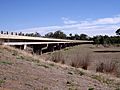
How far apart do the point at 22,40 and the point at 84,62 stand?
1009 inches

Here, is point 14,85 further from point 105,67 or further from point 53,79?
point 105,67

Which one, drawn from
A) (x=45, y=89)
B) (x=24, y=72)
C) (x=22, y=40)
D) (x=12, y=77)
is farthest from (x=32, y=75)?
(x=22, y=40)

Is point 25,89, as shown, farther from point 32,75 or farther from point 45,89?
point 32,75

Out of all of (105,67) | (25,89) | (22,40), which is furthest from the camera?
(22,40)

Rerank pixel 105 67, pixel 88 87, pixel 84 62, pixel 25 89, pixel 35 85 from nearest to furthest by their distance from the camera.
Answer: pixel 25 89 < pixel 35 85 < pixel 88 87 < pixel 105 67 < pixel 84 62

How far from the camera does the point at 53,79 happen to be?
13.6 meters

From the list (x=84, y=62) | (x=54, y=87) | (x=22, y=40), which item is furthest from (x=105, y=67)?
(x=22, y=40)

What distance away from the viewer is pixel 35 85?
1175 centimetres

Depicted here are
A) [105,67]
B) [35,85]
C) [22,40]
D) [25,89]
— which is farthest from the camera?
[22,40]

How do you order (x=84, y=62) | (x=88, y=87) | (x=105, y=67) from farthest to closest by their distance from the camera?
(x=84, y=62) → (x=105, y=67) → (x=88, y=87)

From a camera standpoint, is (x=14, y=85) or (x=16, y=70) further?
(x=16, y=70)

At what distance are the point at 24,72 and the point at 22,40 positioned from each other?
36.6m

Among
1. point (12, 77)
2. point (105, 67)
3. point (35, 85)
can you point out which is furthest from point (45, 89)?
point (105, 67)

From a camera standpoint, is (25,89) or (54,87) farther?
(54,87)
